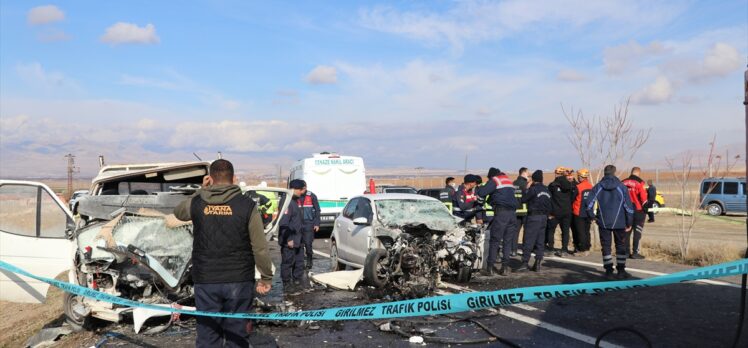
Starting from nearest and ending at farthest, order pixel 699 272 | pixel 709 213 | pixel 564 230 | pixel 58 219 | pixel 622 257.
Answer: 1. pixel 699 272
2. pixel 58 219
3. pixel 622 257
4. pixel 564 230
5. pixel 709 213

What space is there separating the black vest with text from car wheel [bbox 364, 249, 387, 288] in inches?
166

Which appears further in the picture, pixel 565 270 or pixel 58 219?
pixel 565 270

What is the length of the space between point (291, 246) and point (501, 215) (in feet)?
12.1

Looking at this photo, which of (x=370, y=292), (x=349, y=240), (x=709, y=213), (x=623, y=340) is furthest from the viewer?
(x=709, y=213)

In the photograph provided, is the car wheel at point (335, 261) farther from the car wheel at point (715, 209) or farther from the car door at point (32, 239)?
the car wheel at point (715, 209)

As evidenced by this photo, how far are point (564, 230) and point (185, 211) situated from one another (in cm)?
1026

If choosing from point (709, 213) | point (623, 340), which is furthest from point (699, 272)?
point (709, 213)

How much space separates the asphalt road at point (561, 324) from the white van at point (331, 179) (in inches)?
364

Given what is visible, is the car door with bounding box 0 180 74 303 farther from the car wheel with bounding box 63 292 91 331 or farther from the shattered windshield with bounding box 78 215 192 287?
the shattered windshield with bounding box 78 215 192 287

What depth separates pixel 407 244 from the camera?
8.66 metres

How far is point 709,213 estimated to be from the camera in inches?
1048

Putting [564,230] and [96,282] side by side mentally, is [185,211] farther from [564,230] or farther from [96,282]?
[564,230]

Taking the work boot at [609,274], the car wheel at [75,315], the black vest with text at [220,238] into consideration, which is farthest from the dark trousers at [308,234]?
the black vest with text at [220,238]

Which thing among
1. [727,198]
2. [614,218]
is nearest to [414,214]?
[614,218]
